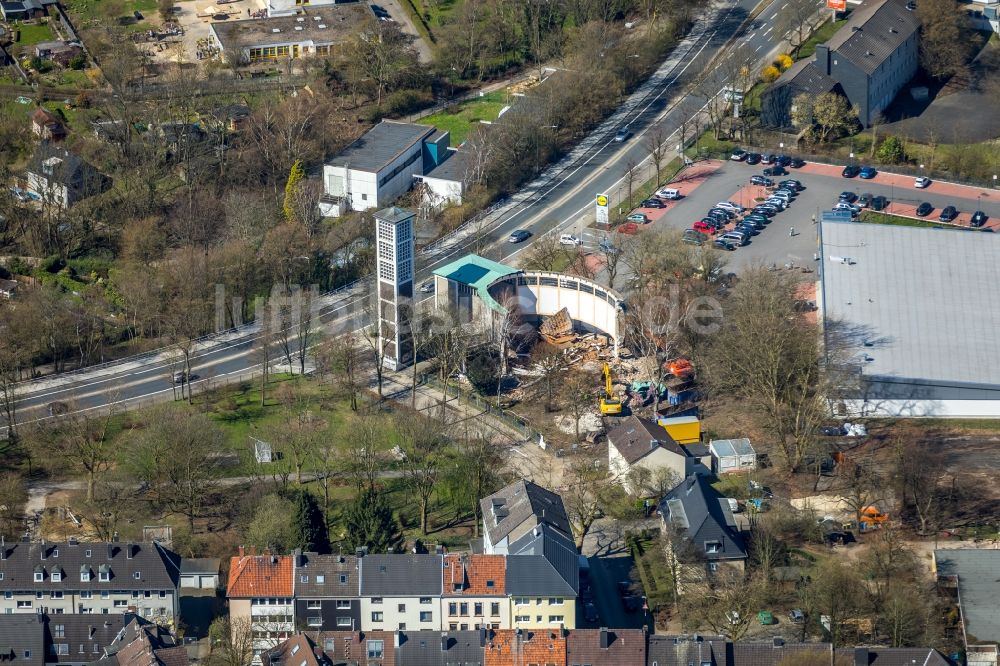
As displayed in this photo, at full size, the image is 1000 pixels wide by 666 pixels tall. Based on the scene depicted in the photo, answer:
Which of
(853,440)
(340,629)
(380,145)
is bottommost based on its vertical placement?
(340,629)

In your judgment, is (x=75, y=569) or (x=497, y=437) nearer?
(x=75, y=569)

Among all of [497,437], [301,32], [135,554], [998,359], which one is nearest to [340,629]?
[135,554]

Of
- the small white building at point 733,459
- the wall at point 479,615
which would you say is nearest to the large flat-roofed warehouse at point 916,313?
the small white building at point 733,459

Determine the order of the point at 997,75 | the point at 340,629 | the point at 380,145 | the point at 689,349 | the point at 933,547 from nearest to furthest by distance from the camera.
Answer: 1. the point at 340,629
2. the point at 933,547
3. the point at 689,349
4. the point at 380,145
5. the point at 997,75

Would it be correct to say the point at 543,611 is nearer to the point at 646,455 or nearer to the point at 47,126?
the point at 646,455

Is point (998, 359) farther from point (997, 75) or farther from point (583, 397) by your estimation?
point (997, 75)

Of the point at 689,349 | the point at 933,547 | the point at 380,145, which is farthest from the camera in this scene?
the point at 380,145

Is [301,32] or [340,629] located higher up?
[301,32]

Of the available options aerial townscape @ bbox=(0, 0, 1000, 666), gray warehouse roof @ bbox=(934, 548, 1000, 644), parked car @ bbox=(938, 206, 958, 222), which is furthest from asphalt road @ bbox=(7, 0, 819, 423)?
gray warehouse roof @ bbox=(934, 548, 1000, 644)
